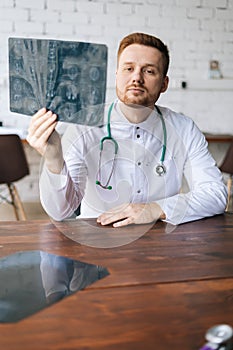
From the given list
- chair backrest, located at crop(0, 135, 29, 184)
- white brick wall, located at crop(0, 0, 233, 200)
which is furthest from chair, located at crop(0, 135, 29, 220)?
white brick wall, located at crop(0, 0, 233, 200)

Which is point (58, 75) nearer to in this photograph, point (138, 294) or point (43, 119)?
point (43, 119)

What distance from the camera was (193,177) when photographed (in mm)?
1899

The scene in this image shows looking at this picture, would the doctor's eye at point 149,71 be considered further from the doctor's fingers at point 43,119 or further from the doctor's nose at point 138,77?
the doctor's fingers at point 43,119

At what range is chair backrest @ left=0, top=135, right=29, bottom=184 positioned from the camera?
3.43 meters

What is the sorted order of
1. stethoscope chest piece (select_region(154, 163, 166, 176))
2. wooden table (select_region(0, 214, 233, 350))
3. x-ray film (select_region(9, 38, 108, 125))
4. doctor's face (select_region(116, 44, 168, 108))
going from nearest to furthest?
wooden table (select_region(0, 214, 233, 350)) < x-ray film (select_region(9, 38, 108, 125)) < doctor's face (select_region(116, 44, 168, 108)) < stethoscope chest piece (select_region(154, 163, 166, 176))

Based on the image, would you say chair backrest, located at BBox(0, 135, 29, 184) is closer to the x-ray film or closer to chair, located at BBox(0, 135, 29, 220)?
chair, located at BBox(0, 135, 29, 220)

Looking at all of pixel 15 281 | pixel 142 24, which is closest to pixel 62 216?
pixel 15 281

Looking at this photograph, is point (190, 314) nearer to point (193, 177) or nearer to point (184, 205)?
point (184, 205)

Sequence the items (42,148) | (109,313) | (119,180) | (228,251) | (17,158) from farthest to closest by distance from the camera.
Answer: (17,158), (119,180), (42,148), (228,251), (109,313)

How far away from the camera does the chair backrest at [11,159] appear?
343cm

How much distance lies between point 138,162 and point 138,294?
93 cm

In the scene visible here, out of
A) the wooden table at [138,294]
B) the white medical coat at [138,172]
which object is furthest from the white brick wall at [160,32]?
the wooden table at [138,294]

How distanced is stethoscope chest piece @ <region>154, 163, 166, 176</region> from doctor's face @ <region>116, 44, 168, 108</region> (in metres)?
0.26

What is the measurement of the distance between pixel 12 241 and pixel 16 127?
3274 millimetres
